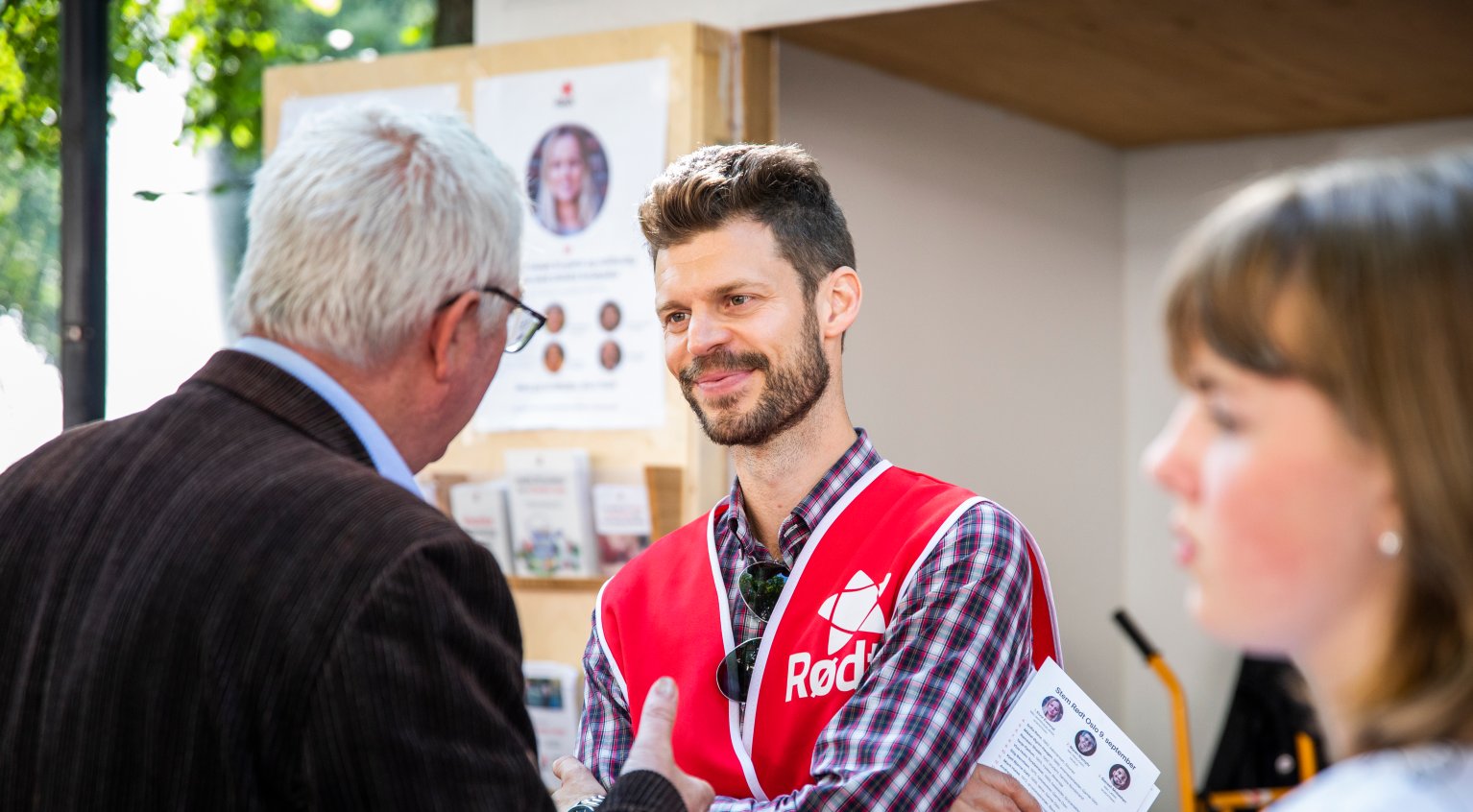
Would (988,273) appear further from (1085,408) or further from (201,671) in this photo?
(201,671)

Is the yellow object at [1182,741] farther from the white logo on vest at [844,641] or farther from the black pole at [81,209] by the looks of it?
the black pole at [81,209]

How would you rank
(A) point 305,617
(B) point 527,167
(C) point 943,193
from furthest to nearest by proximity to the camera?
(C) point 943,193 → (B) point 527,167 → (A) point 305,617

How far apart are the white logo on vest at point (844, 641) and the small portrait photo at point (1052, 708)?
0.22m

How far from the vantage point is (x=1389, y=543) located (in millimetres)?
899

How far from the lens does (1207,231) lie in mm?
1004

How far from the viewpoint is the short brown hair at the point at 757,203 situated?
216 centimetres

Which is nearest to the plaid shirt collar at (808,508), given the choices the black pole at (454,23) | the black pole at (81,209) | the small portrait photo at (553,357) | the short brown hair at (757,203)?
the short brown hair at (757,203)

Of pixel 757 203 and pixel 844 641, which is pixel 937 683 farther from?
pixel 757 203

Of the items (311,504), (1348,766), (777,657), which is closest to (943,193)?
(777,657)

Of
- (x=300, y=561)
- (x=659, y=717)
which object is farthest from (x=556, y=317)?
(x=300, y=561)

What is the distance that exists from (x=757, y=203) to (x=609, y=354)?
49.4 inches

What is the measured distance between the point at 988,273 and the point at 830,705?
2.95m

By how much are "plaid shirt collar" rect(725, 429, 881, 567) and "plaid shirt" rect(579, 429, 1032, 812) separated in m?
0.21

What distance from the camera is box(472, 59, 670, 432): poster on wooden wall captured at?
3.31m
